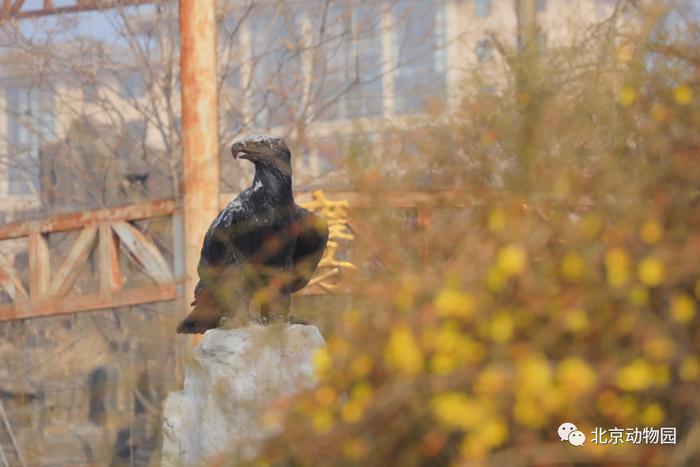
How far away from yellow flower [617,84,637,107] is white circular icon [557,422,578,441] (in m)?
0.63

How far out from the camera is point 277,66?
43.4ft

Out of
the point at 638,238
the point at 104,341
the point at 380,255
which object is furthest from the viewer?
the point at 104,341

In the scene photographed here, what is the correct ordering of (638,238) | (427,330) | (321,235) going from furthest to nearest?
(321,235), (638,238), (427,330)

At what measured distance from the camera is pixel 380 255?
1809 mm

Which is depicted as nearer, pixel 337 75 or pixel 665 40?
pixel 665 40

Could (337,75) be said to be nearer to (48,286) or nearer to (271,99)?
(271,99)

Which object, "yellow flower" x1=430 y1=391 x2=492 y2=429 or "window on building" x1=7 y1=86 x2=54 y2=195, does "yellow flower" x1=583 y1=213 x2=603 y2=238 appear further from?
"window on building" x1=7 y1=86 x2=54 y2=195

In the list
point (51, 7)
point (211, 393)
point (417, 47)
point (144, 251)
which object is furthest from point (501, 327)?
point (417, 47)

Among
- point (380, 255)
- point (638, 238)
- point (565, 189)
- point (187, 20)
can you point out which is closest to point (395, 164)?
point (380, 255)

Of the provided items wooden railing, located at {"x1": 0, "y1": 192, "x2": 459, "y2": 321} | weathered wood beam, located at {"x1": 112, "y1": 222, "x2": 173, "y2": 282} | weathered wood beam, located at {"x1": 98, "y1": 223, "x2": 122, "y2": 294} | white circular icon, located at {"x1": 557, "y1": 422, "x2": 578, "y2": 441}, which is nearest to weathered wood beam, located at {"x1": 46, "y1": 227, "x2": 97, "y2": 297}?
wooden railing, located at {"x1": 0, "y1": 192, "x2": 459, "y2": 321}

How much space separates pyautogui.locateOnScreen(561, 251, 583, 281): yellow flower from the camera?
1.57 metres

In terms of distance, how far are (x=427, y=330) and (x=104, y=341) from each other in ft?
38.5

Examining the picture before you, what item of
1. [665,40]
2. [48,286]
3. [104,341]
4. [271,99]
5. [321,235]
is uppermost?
[271,99]

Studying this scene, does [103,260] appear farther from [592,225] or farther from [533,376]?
[533,376]
